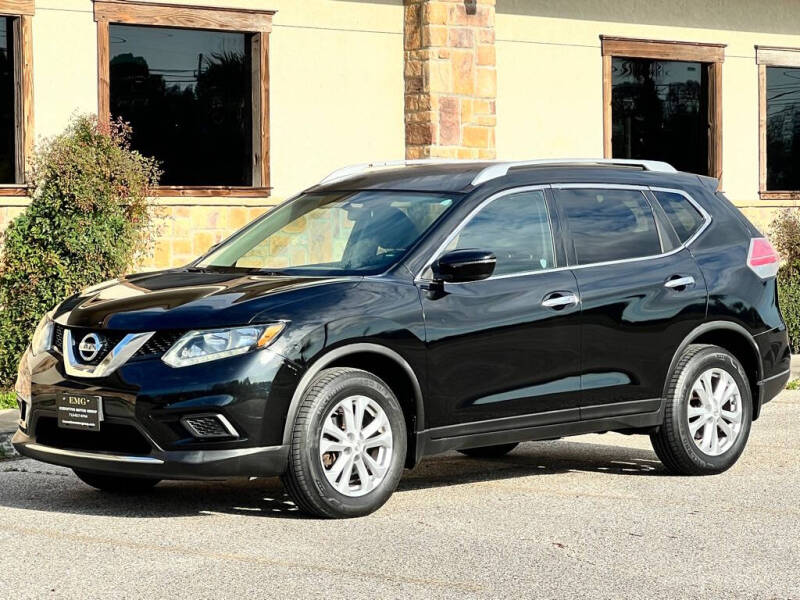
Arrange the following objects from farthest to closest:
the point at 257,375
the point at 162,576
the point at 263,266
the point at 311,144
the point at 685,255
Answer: the point at 311,144 → the point at 685,255 → the point at 263,266 → the point at 257,375 → the point at 162,576

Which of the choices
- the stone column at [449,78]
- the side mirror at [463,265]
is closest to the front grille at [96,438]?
the side mirror at [463,265]

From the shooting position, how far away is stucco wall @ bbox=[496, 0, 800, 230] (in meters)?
18.2

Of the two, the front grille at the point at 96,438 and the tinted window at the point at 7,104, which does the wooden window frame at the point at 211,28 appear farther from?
the front grille at the point at 96,438

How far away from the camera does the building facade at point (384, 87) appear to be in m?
15.1

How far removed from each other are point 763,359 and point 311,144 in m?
8.12

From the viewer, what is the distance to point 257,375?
23.9 ft

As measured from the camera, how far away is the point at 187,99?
52.3 feet

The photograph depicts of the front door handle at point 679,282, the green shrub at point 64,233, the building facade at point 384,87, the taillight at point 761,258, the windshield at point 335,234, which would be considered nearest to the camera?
the windshield at point 335,234

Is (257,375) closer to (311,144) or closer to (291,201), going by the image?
(291,201)

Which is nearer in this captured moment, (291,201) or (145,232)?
(291,201)

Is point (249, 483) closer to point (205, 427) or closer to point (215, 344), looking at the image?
point (205, 427)

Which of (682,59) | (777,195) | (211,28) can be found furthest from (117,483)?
(777,195)

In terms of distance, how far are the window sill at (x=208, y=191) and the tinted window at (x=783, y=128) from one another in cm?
775

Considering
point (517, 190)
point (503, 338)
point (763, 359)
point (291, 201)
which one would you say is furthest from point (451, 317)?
point (763, 359)
